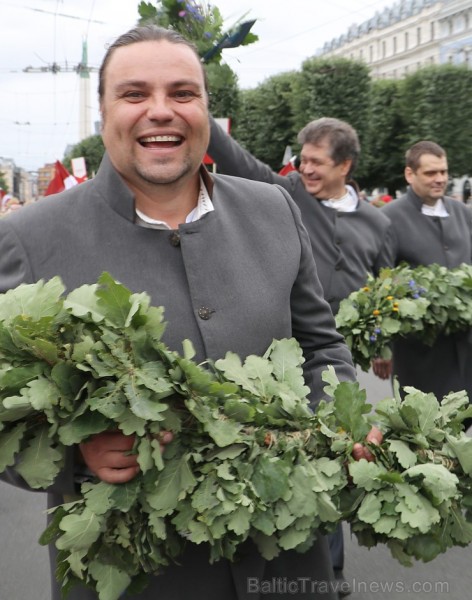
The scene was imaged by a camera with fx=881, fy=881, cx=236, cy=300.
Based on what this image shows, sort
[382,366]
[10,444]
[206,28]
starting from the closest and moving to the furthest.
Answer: [10,444], [206,28], [382,366]

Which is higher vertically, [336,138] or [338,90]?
[338,90]

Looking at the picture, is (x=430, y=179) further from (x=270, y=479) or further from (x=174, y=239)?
(x=270, y=479)

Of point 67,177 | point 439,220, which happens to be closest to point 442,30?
point 67,177

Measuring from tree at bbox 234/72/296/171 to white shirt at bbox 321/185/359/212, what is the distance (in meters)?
30.3

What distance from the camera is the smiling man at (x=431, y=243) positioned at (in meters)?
5.03

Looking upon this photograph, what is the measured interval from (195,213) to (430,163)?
361 cm

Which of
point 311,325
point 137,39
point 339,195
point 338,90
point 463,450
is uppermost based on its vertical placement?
point 338,90

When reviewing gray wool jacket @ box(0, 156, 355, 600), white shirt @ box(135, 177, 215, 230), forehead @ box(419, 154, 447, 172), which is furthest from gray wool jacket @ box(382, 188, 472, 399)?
white shirt @ box(135, 177, 215, 230)

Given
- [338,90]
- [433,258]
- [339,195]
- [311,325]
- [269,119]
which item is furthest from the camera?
[269,119]

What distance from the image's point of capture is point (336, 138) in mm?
4656

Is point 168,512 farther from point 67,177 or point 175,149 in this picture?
point 67,177

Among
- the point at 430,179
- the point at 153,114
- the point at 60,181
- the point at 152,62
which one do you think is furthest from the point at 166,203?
the point at 60,181

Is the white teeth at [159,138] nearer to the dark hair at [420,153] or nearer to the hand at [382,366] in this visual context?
the hand at [382,366]

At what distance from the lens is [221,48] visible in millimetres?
4375
